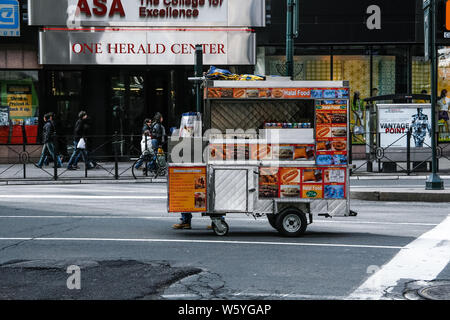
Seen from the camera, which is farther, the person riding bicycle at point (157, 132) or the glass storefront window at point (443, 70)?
the glass storefront window at point (443, 70)

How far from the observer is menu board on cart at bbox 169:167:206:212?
10.1 meters

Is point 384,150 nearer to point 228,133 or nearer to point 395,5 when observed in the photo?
point 395,5

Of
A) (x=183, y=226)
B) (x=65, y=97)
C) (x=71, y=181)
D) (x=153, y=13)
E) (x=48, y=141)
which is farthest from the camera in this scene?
(x=65, y=97)

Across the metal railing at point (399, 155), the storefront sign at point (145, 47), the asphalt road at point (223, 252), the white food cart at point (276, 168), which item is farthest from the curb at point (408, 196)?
the storefront sign at point (145, 47)

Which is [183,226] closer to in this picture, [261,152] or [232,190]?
[232,190]

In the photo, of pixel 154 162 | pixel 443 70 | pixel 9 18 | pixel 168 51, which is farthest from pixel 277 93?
pixel 443 70

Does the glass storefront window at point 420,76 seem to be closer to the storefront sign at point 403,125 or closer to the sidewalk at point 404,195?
the storefront sign at point 403,125

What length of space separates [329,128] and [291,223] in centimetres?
149

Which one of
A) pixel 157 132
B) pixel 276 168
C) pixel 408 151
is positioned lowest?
pixel 408 151

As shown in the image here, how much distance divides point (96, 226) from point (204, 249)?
2685mm

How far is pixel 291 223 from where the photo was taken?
10086 millimetres

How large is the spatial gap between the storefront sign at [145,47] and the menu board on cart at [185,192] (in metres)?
15.2

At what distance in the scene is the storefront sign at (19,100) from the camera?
25031 millimetres
